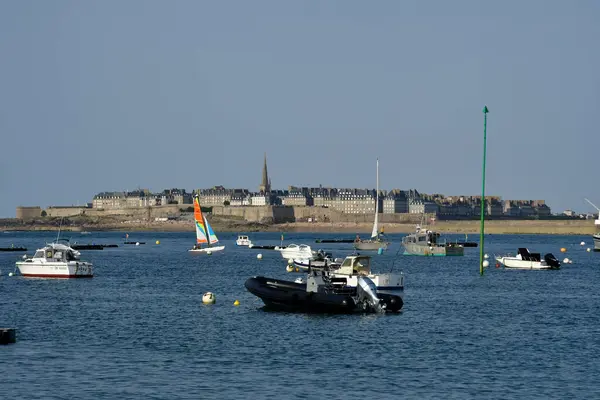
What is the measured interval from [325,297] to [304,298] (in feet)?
2.85

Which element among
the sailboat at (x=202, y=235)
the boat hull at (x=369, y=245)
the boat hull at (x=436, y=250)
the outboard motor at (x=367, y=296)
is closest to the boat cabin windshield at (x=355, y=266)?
the outboard motor at (x=367, y=296)

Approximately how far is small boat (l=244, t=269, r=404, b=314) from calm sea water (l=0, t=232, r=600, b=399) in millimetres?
650

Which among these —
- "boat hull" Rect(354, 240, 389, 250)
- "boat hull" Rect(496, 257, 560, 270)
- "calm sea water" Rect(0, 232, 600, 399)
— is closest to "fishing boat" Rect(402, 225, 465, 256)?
"boat hull" Rect(354, 240, 389, 250)

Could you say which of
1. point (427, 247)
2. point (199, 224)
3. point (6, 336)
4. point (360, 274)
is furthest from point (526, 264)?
A: point (6, 336)

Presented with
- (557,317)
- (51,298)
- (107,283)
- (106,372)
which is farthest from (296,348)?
(107,283)

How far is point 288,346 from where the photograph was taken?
3441 centimetres

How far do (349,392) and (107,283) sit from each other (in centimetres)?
3673

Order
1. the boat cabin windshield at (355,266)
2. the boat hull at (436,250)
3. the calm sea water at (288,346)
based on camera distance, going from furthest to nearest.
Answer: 1. the boat hull at (436,250)
2. the boat cabin windshield at (355,266)
3. the calm sea water at (288,346)

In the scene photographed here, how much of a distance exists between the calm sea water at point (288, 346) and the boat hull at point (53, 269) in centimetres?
466

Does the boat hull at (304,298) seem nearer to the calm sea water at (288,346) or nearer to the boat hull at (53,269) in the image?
the calm sea water at (288,346)

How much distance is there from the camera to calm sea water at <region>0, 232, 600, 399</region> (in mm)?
27422

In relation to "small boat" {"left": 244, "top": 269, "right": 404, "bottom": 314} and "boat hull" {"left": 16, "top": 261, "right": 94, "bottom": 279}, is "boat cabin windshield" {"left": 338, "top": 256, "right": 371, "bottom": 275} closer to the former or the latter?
"small boat" {"left": 244, "top": 269, "right": 404, "bottom": 314}

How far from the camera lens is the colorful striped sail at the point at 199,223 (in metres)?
108

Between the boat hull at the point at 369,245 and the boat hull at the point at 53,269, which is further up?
the boat hull at the point at 369,245
